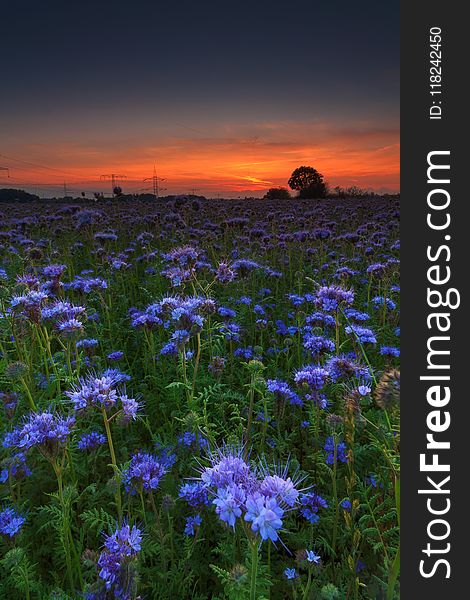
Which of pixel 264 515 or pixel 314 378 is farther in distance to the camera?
pixel 314 378

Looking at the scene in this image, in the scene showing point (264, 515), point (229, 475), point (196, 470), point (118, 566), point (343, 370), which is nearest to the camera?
point (264, 515)

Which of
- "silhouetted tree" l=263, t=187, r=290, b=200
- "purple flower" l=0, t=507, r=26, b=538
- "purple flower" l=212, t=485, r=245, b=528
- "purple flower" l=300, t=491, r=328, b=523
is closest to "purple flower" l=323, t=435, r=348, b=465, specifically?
"purple flower" l=300, t=491, r=328, b=523

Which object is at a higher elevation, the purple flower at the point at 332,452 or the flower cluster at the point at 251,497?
the flower cluster at the point at 251,497

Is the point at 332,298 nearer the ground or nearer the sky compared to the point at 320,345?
nearer the sky

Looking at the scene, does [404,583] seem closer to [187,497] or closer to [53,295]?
[187,497]

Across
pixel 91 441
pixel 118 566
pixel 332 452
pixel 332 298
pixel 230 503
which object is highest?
pixel 332 298

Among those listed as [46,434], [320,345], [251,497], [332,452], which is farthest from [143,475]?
[320,345]

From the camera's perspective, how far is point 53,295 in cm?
403

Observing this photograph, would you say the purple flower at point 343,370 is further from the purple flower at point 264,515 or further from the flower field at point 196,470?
the purple flower at point 264,515

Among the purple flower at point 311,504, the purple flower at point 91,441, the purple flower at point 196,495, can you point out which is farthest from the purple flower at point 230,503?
the purple flower at point 91,441

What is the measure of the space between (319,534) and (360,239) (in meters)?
6.27

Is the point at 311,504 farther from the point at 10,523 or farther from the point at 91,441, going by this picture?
the point at 10,523

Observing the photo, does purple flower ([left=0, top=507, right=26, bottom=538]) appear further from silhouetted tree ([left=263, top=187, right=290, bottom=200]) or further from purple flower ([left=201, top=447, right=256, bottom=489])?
silhouetted tree ([left=263, top=187, right=290, bottom=200])

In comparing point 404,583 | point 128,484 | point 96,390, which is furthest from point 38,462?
point 404,583
